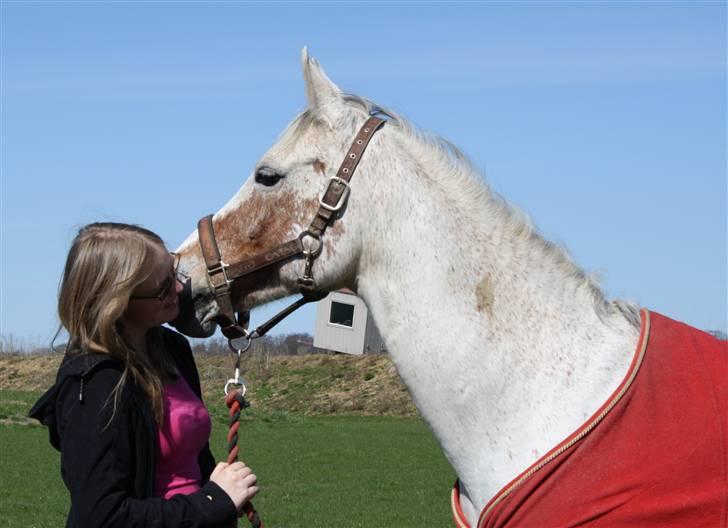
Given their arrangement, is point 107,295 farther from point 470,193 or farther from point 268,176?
point 470,193

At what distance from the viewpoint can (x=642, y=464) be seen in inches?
135

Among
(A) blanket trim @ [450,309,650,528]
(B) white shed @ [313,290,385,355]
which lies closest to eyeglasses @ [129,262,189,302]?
(A) blanket trim @ [450,309,650,528]

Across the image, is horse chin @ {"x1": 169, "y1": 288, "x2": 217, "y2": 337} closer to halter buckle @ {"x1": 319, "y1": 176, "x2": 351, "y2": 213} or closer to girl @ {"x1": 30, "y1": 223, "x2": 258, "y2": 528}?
girl @ {"x1": 30, "y1": 223, "x2": 258, "y2": 528}

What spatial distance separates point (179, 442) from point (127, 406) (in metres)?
0.29

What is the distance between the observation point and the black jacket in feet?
11.2

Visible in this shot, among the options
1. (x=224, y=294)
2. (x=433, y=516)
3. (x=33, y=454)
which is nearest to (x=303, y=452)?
(x=33, y=454)

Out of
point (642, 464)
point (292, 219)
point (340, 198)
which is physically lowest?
point (642, 464)

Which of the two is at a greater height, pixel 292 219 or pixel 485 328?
pixel 292 219

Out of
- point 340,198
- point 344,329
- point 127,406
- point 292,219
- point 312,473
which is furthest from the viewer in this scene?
point 344,329

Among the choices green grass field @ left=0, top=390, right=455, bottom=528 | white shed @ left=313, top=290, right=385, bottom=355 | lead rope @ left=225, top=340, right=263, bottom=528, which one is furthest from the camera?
white shed @ left=313, top=290, right=385, bottom=355

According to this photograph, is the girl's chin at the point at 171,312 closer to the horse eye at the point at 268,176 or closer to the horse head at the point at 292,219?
the horse head at the point at 292,219

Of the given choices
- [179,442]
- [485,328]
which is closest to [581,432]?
[485,328]

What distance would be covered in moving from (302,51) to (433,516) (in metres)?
9.41

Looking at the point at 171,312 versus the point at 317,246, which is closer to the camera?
the point at 171,312
